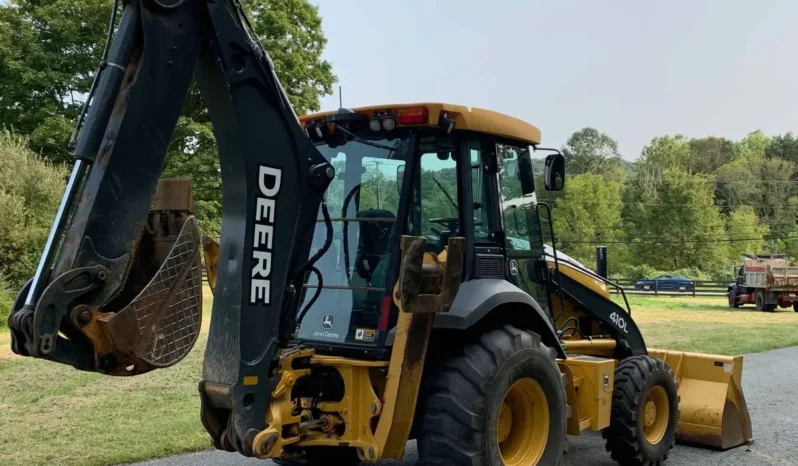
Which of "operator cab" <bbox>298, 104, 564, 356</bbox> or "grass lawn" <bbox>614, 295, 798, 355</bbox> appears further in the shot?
"grass lawn" <bbox>614, 295, 798, 355</bbox>

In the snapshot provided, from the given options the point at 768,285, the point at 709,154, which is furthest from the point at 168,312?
the point at 709,154

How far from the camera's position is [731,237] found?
183ft

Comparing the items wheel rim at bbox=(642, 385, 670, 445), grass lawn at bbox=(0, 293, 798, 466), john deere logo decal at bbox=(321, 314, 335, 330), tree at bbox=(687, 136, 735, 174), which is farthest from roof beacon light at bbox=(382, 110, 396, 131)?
tree at bbox=(687, 136, 735, 174)

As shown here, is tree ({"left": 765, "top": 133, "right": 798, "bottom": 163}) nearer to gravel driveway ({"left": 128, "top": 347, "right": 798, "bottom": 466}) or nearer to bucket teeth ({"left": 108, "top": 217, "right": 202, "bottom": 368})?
gravel driveway ({"left": 128, "top": 347, "right": 798, "bottom": 466})

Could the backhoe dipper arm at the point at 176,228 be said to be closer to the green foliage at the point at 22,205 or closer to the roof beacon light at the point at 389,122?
the roof beacon light at the point at 389,122

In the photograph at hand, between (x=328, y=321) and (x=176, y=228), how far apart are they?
1.14 m

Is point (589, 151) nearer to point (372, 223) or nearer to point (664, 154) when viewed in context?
point (664, 154)

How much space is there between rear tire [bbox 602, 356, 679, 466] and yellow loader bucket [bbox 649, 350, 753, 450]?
1.62ft

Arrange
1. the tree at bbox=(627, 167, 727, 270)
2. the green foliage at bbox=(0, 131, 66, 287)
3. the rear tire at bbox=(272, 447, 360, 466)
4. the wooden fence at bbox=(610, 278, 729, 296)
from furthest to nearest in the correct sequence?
the tree at bbox=(627, 167, 727, 270)
the wooden fence at bbox=(610, 278, 729, 296)
the green foliage at bbox=(0, 131, 66, 287)
the rear tire at bbox=(272, 447, 360, 466)

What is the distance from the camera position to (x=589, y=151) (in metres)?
84.8

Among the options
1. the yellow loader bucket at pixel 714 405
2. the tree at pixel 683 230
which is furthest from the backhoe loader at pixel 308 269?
Result: the tree at pixel 683 230

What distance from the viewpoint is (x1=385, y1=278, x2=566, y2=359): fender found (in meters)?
4.10

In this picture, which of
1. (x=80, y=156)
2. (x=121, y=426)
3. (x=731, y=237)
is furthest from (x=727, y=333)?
(x=731, y=237)

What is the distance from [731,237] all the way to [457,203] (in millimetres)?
57533
